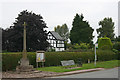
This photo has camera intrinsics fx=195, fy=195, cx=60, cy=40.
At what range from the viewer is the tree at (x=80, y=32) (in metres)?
79.1

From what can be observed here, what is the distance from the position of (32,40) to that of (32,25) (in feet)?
12.1

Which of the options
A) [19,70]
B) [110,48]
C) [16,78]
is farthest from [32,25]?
[16,78]

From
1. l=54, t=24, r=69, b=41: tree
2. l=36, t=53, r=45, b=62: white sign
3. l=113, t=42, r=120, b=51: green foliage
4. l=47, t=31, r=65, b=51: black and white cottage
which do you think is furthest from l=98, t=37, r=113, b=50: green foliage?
l=54, t=24, r=69, b=41: tree

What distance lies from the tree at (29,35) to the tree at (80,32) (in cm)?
3615

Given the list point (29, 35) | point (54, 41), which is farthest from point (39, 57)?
point (54, 41)

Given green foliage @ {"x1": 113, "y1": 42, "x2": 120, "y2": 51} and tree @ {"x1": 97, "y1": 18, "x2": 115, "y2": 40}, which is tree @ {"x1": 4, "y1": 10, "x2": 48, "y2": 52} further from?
tree @ {"x1": 97, "y1": 18, "x2": 115, "y2": 40}

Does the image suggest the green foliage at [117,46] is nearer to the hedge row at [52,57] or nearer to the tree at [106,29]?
the hedge row at [52,57]

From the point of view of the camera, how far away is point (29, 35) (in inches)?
1619

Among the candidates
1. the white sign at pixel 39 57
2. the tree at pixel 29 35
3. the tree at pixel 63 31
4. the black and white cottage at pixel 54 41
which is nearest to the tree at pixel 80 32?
the black and white cottage at pixel 54 41

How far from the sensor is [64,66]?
75.4 ft

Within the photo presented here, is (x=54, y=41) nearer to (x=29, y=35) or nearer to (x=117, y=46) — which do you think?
(x=29, y=35)

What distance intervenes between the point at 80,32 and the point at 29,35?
136 ft

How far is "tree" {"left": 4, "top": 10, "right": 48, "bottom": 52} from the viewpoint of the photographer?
41719 mm

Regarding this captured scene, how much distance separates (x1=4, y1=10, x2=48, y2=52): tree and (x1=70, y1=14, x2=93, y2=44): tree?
36.1 metres
